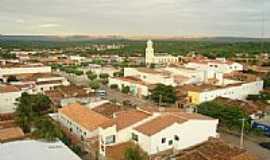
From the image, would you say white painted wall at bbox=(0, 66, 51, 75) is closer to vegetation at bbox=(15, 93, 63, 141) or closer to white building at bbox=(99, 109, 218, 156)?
vegetation at bbox=(15, 93, 63, 141)

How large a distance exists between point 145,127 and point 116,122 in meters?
1.88

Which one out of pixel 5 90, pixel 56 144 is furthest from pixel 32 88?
pixel 56 144

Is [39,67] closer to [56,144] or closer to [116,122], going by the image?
[116,122]

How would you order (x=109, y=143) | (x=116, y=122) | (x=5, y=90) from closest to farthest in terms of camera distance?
(x=109, y=143), (x=116, y=122), (x=5, y=90)

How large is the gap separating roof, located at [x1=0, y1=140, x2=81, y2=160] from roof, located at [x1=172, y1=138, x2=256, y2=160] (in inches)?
188

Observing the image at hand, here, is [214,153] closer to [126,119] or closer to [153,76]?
[126,119]

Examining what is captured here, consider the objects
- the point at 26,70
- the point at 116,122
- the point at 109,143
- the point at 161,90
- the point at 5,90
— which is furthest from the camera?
the point at 26,70

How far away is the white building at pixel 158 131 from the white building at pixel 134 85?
14637mm

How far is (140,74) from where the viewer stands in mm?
38750

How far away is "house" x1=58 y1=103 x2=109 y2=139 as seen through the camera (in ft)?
57.0

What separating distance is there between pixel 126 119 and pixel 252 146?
266 inches

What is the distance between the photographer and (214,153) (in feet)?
47.1

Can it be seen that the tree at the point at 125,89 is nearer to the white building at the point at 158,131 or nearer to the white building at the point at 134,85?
the white building at the point at 134,85

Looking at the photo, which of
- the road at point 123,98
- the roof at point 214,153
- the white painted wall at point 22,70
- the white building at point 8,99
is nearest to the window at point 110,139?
the roof at point 214,153
